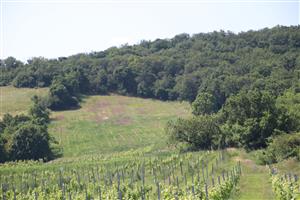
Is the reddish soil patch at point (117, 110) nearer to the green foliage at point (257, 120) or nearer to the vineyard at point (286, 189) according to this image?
the green foliage at point (257, 120)

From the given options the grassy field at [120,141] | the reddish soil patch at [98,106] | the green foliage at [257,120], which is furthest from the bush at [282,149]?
the reddish soil patch at [98,106]

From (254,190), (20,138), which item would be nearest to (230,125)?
(254,190)

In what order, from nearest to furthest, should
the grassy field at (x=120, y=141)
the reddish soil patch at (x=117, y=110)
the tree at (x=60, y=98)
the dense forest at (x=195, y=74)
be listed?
the grassy field at (x=120, y=141) < the dense forest at (x=195, y=74) < the reddish soil patch at (x=117, y=110) < the tree at (x=60, y=98)

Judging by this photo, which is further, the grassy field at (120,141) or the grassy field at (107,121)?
the grassy field at (107,121)

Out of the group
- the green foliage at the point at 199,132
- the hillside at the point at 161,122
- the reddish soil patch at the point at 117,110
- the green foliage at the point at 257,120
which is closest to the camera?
the hillside at the point at 161,122

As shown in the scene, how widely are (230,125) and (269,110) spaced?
229 inches

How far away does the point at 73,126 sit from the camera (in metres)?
86.4

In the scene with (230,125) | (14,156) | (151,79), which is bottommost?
(14,156)

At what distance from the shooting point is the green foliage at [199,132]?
62.1 metres

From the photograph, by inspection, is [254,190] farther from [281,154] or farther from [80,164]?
[80,164]

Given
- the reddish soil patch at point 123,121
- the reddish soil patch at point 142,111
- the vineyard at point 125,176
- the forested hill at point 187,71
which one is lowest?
the vineyard at point 125,176

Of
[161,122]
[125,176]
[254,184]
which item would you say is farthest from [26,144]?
[254,184]

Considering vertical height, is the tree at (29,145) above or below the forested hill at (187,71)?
below

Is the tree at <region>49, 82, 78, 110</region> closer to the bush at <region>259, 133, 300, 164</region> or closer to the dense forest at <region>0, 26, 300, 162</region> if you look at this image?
the dense forest at <region>0, 26, 300, 162</region>
